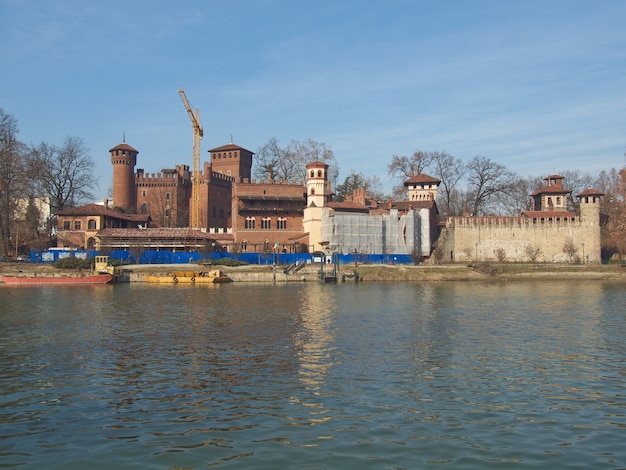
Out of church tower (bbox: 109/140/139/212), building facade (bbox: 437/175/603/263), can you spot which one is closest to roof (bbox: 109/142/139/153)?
church tower (bbox: 109/140/139/212)

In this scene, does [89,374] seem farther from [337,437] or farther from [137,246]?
[137,246]

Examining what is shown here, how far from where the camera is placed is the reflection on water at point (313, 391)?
8.99 metres

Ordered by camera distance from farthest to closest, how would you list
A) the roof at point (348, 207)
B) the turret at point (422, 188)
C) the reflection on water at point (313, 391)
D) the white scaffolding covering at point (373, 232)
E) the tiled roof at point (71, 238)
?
the turret at point (422, 188)
the roof at point (348, 207)
the white scaffolding covering at point (373, 232)
the tiled roof at point (71, 238)
the reflection on water at point (313, 391)

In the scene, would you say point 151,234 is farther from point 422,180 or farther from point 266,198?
point 422,180

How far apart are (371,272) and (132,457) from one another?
4427 cm

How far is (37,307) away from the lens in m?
29.4

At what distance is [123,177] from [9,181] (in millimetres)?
25058

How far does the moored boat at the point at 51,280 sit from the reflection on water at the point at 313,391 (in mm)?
23797

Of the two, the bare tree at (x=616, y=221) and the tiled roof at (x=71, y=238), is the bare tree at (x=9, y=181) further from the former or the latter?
the bare tree at (x=616, y=221)

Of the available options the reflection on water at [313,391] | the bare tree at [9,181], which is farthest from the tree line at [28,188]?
the reflection on water at [313,391]

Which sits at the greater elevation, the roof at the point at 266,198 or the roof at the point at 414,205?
the roof at the point at 266,198

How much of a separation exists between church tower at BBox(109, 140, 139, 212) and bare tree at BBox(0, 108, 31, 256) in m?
21.1

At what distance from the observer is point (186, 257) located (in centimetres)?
5756

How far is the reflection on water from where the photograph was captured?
8.99m
